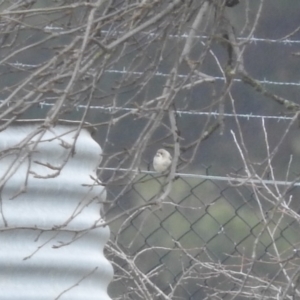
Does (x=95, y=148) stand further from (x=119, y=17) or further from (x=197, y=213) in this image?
(x=197, y=213)

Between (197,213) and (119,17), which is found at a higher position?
(119,17)

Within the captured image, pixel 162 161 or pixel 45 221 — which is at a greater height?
pixel 45 221

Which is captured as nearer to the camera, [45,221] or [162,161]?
[45,221]

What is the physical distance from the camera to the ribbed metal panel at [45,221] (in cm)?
217

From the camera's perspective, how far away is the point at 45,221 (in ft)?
7.21

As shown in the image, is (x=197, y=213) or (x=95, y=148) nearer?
(x=95, y=148)

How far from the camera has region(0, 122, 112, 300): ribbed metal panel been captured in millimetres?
2168

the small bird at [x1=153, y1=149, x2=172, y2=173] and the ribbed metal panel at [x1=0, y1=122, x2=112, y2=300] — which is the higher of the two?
the ribbed metal panel at [x1=0, y1=122, x2=112, y2=300]

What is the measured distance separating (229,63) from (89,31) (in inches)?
27.1

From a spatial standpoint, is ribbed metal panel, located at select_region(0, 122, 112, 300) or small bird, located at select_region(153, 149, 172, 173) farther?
small bird, located at select_region(153, 149, 172, 173)

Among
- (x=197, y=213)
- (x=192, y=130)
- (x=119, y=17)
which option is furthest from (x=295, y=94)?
(x=119, y=17)

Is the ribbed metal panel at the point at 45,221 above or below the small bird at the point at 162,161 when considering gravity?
above

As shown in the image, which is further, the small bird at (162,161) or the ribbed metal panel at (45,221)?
the small bird at (162,161)

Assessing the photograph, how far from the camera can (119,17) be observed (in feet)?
7.68
